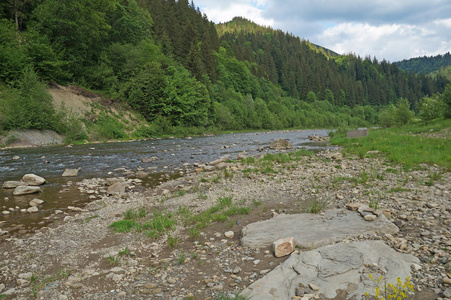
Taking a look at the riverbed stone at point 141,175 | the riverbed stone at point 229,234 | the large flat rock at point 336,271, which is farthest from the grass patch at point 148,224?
the riverbed stone at point 141,175

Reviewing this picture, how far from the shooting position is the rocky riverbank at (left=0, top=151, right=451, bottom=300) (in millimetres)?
4660

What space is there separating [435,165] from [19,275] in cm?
1643

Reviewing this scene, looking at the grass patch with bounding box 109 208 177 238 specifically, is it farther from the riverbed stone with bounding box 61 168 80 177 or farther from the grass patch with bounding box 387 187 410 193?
the riverbed stone with bounding box 61 168 80 177

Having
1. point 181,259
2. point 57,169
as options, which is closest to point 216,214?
point 181,259

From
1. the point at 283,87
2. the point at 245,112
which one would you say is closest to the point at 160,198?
the point at 245,112

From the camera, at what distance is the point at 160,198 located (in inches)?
421

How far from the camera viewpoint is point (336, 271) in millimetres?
4406

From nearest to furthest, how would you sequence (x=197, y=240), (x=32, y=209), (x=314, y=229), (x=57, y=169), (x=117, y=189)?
1. (x=314, y=229)
2. (x=197, y=240)
3. (x=32, y=209)
4. (x=117, y=189)
5. (x=57, y=169)

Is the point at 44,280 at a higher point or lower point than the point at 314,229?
lower

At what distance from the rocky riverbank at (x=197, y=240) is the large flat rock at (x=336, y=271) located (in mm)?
212

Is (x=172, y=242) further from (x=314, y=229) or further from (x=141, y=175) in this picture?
(x=141, y=175)

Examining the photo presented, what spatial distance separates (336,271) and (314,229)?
6.08 ft

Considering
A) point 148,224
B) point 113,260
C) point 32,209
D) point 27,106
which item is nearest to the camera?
point 113,260

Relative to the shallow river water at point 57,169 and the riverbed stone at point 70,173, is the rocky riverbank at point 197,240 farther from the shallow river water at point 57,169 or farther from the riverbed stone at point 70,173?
the riverbed stone at point 70,173
